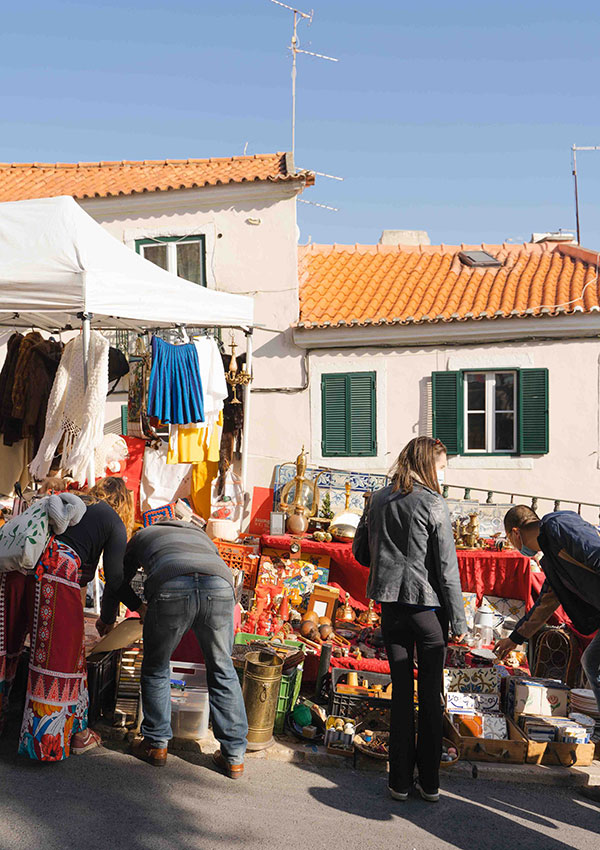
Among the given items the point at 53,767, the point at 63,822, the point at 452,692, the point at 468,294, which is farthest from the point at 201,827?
the point at 468,294

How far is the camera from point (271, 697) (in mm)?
4824

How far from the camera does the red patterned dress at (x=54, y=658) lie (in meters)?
4.24

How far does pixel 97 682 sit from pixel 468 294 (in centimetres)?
849

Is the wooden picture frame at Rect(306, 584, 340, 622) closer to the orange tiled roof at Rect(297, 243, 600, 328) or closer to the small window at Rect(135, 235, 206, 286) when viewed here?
the orange tiled roof at Rect(297, 243, 600, 328)

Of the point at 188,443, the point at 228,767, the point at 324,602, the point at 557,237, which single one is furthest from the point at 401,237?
the point at 228,767

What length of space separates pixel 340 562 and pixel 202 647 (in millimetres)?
3368

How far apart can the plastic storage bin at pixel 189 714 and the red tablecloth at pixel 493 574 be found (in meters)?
3.25

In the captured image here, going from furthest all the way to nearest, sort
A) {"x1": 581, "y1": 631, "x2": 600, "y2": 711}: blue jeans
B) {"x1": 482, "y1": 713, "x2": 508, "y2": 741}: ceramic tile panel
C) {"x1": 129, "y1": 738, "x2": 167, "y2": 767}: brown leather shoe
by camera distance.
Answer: {"x1": 482, "y1": 713, "x2": 508, "y2": 741}: ceramic tile panel < {"x1": 129, "y1": 738, "x2": 167, "y2": 767}: brown leather shoe < {"x1": 581, "y1": 631, "x2": 600, "y2": 711}: blue jeans

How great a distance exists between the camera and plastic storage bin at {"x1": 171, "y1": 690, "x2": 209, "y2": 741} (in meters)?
4.77

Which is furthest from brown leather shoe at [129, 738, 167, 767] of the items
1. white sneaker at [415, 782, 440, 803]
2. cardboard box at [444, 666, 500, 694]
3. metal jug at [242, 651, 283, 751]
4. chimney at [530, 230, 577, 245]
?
chimney at [530, 230, 577, 245]

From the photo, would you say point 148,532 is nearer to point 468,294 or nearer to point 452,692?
point 452,692

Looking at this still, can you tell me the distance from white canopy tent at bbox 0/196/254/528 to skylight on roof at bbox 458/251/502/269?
6445 mm

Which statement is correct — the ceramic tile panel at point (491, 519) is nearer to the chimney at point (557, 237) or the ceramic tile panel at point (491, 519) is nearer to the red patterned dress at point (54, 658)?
the red patterned dress at point (54, 658)

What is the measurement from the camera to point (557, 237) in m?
14.5
